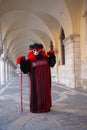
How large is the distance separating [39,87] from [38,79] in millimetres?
234

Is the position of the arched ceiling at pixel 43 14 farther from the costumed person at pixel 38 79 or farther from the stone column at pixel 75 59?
the costumed person at pixel 38 79

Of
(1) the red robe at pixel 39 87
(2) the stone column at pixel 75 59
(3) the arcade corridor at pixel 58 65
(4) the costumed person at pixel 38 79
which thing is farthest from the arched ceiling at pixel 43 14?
(1) the red robe at pixel 39 87

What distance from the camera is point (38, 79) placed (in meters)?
6.99

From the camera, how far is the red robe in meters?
6.95

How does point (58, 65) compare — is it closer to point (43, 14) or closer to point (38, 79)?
point (43, 14)

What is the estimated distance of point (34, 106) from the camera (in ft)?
22.8

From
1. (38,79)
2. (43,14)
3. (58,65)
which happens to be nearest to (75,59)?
(43,14)

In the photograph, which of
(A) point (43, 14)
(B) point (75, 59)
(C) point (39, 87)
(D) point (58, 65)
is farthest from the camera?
(D) point (58, 65)

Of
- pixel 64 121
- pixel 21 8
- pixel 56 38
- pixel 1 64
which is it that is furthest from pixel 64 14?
pixel 1 64

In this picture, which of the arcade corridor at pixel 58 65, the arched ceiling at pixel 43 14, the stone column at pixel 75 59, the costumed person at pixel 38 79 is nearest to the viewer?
the arcade corridor at pixel 58 65

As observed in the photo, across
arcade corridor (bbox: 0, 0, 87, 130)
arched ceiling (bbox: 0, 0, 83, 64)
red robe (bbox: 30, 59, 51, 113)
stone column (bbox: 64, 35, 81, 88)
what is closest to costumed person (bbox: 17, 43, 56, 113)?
red robe (bbox: 30, 59, 51, 113)

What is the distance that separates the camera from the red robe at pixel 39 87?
6945 millimetres

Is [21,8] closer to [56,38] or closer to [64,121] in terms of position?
[56,38]

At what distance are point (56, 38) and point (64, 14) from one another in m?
6.07
